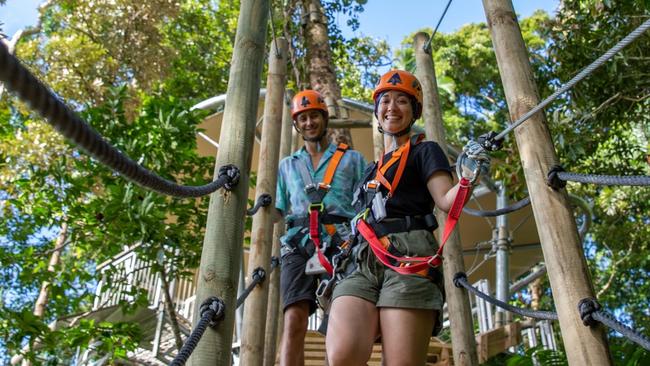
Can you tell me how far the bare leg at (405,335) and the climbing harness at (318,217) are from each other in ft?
2.72

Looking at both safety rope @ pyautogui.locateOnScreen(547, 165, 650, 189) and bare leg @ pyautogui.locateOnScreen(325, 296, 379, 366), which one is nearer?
safety rope @ pyautogui.locateOnScreen(547, 165, 650, 189)

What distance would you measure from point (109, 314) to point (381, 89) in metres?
7.39

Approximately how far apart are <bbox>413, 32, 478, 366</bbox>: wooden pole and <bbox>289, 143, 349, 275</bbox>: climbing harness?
2.45 feet

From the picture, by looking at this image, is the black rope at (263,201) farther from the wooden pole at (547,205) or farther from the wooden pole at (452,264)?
the wooden pole at (547,205)

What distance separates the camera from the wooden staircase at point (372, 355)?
4.40 metres

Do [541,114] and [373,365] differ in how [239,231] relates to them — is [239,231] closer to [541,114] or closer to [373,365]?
[541,114]

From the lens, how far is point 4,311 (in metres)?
5.00

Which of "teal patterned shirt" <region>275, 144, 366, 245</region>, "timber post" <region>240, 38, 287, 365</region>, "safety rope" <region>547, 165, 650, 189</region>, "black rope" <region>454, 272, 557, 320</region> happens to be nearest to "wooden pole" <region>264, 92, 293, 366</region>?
"timber post" <region>240, 38, 287, 365</region>

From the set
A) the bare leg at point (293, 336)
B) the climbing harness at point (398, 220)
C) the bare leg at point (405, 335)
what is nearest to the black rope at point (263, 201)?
the bare leg at point (293, 336)

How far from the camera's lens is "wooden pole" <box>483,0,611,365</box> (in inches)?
78.3

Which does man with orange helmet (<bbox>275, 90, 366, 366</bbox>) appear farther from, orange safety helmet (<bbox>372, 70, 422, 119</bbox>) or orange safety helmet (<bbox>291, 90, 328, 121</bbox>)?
orange safety helmet (<bbox>372, 70, 422, 119</bbox>)

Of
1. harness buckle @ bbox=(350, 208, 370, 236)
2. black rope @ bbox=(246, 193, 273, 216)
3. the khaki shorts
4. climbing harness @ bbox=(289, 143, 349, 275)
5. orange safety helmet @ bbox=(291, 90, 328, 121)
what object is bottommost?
the khaki shorts

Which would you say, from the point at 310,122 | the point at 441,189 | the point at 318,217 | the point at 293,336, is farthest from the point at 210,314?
the point at 310,122

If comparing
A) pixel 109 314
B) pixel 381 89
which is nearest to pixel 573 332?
pixel 381 89
